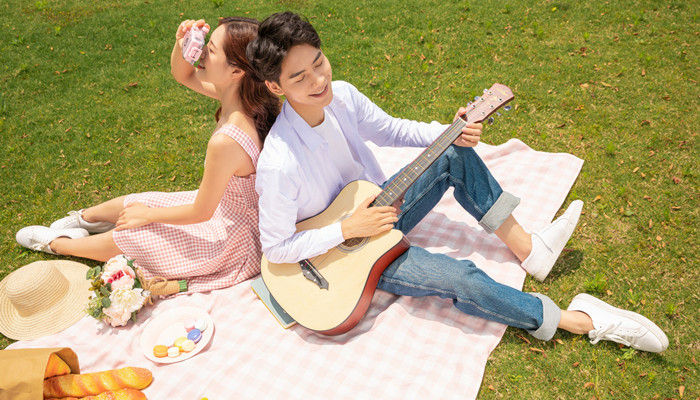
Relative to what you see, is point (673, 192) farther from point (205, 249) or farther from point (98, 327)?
point (98, 327)

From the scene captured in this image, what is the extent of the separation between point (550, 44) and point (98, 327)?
650 cm

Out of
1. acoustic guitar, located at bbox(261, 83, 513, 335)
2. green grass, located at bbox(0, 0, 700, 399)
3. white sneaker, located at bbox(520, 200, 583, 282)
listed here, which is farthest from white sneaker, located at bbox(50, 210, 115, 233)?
white sneaker, located at bbox(520, 200, 583, 282)

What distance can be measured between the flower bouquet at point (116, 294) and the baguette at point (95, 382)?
0.51 m

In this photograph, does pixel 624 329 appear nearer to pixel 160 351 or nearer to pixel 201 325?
pixel 201 325

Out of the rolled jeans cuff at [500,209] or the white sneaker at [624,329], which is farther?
the rolled jeans cuff at [500,209]

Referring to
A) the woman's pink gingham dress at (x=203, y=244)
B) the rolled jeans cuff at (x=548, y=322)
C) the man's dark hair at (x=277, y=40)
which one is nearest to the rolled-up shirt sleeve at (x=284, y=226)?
the woman's pink gingham dress at (x=203, y=244)

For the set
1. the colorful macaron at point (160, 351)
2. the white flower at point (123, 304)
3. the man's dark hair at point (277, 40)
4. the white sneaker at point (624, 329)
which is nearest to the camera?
the man's dark hair at point (277, 40)

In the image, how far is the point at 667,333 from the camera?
344 centimetres

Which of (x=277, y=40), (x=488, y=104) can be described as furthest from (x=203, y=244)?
(x=488, y=104)

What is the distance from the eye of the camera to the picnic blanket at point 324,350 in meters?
3.25

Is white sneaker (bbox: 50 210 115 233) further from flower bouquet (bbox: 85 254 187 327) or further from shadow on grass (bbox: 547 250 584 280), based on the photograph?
shadow on grass (bbox: 547 250 584 280)

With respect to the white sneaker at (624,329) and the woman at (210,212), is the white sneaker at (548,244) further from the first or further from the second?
the woman at (210,212)

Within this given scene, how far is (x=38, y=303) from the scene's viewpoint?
3783 mm

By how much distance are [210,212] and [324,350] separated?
1344mm
